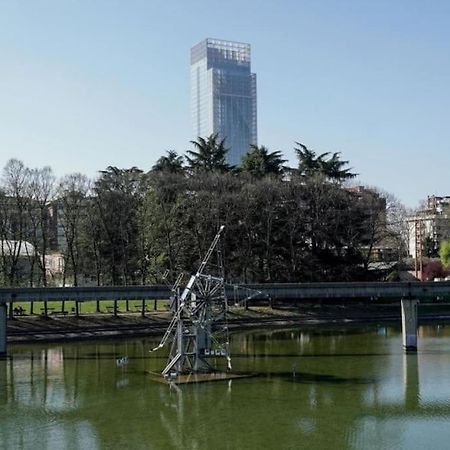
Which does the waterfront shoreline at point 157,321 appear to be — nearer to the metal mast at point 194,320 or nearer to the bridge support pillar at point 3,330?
the bridge support pillar at point 3,330

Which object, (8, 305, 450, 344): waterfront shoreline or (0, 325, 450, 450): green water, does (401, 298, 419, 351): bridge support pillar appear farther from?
(8, 305, 450, 344): waterfront shoreline

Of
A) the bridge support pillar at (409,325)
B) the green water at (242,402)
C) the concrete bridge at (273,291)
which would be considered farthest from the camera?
the concrete bridge at (273,291)

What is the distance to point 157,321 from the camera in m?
80.9

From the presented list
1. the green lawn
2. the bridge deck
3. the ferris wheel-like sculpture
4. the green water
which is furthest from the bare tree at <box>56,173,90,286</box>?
the ferris wheel-like sculpture

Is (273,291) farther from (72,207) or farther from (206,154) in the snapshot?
(206,154)

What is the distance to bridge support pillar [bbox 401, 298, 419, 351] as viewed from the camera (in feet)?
196

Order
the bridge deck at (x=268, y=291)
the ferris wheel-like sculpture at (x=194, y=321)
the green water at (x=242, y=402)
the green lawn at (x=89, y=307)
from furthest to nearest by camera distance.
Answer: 1. the green lawn at (x=89, y=307)
2. the bridge deck at (x=268, y=291)
3. the ferris wheel-like sculpture at (x=194, y=321)
4. the green water at (x=242, y=402)

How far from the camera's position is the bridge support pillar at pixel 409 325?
196 feet

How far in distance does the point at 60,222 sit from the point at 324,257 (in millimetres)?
34690

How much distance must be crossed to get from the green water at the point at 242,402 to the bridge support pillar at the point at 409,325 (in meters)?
1.17

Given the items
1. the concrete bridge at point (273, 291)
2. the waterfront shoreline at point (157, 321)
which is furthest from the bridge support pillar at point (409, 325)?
the waterfront shoreline at point (157, 321)

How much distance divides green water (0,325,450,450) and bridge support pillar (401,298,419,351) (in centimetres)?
117

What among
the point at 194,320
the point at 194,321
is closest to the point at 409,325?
the point at 194,320

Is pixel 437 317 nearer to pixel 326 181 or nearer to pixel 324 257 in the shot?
pixel 324 257
